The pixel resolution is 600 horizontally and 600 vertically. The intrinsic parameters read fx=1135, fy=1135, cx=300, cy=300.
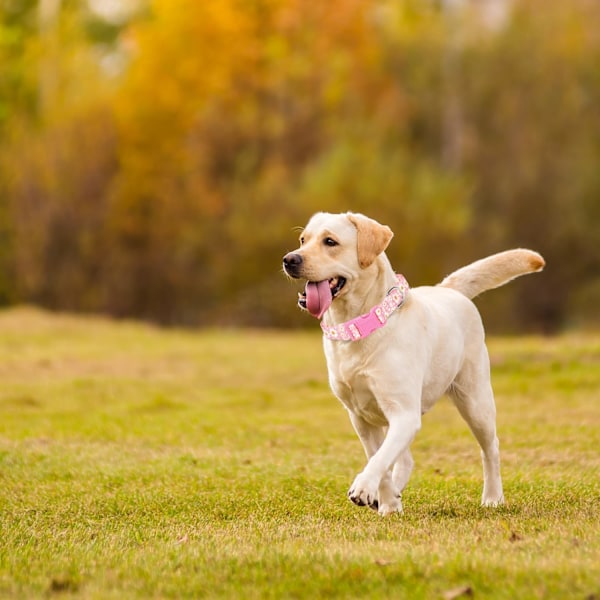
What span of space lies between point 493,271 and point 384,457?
6.82 feet

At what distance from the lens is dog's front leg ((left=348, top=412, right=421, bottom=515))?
18.5 feet

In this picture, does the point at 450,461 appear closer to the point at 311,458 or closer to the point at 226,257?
the point at 311,458

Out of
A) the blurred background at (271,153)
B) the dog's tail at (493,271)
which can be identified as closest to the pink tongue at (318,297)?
the dog's tail at (493,271)

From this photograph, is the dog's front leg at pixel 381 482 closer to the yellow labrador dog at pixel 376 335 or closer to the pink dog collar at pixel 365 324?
the yellow labrador dog at pixel 376 335

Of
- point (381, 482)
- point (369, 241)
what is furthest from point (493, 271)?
point (381, 482)

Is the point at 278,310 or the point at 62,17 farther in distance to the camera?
the point at 62,17

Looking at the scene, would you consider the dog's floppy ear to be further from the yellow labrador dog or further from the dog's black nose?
the dog's black nose

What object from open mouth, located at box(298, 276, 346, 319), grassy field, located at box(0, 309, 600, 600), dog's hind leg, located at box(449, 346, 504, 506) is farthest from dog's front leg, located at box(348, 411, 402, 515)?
open mouth, located at box(298, 276, 346, 319)

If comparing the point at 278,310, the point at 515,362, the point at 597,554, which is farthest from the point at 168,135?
the point at 597,554

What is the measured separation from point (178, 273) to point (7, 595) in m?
26.4

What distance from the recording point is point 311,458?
9688 millimetres

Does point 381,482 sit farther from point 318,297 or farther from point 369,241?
point 369,241

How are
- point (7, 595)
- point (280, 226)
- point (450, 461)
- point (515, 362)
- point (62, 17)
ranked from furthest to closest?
point (62, 17), point (280, 226), point (515, 362), point (450, 461), point (7, 595)

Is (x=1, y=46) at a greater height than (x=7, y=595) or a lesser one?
greater
